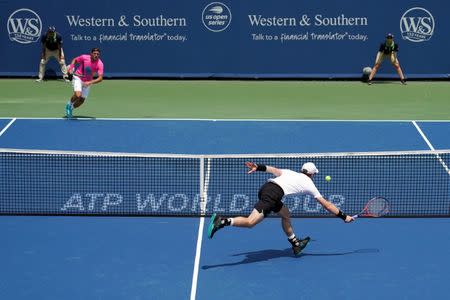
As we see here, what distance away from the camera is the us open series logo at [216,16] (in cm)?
2686

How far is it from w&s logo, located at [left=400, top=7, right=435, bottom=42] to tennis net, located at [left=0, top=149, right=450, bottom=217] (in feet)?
35.3

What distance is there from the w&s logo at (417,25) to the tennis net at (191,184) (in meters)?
10.8

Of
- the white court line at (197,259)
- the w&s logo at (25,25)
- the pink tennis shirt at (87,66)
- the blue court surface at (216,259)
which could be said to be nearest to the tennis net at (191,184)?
the blue court surface at (216,259)

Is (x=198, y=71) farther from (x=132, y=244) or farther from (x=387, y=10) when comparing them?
(x=132, y=244)

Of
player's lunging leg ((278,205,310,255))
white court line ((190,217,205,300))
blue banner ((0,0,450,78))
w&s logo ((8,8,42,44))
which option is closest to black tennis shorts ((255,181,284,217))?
player's lunging leg ((278,205,310,255))

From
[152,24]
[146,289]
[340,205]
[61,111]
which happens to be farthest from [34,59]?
[146,289]

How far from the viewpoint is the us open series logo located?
88.1 ft

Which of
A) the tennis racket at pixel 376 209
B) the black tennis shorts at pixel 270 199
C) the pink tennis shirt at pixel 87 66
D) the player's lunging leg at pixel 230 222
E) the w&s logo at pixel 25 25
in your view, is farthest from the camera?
the w&s logo at pixel 25 25

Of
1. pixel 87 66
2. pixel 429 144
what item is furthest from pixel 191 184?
pixel 87 66

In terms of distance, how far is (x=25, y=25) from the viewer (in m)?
27.2

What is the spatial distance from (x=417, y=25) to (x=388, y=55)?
131 centimetres

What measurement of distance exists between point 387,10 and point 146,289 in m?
17.8

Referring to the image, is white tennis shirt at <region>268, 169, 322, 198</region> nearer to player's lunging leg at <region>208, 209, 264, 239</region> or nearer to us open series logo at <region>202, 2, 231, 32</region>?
player's lunging leg at <region>208, 209, 264, 239</region>

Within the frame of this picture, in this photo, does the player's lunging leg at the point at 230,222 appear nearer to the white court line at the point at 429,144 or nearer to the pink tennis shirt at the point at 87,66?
the white court line at the point at 429,144
